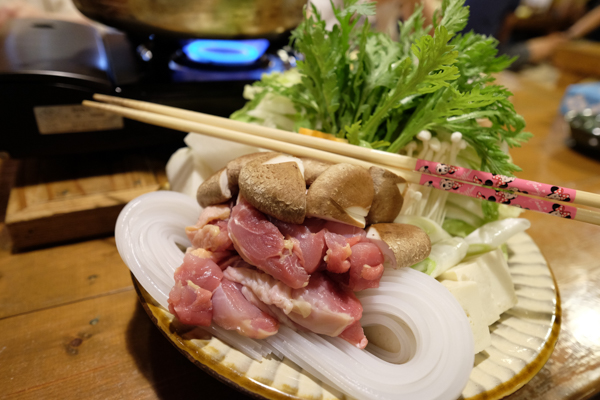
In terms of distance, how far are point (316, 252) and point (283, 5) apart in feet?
4.13

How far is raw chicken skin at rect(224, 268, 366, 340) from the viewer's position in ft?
2.94

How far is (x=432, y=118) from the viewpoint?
1.17 m

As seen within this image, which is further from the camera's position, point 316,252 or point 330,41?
point 330,41

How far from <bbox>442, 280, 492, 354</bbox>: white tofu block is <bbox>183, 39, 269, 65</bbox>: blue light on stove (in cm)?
158

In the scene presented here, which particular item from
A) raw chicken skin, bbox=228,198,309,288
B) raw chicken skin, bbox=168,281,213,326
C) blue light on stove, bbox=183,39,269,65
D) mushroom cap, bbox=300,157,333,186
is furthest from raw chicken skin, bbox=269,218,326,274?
blue light on stove, bbox=183,39,269,65

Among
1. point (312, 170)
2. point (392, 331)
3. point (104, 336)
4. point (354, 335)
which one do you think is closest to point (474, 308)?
point (392, 331)

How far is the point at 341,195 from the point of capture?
0.91 m

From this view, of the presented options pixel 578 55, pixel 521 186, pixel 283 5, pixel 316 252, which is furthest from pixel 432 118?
pixel 578 55

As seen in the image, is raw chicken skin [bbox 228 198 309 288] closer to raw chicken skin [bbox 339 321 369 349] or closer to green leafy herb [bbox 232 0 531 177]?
raw chicken skin [bbox 339 321 369 349]

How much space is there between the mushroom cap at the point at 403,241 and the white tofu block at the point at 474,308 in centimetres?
17

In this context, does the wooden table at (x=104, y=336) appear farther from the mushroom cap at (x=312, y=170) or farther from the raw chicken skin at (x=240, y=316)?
the mushroom cap at (x=312, y=170)

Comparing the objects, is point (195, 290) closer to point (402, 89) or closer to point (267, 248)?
point (267, 248)

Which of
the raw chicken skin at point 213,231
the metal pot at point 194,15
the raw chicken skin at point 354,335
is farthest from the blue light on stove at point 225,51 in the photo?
the raw chicken skin at point 354,335

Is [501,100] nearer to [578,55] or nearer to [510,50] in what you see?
[578,55]
